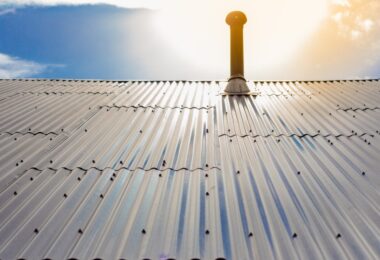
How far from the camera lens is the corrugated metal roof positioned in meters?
2.14

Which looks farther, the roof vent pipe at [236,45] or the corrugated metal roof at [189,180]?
the roof vent pipe at [236,45]

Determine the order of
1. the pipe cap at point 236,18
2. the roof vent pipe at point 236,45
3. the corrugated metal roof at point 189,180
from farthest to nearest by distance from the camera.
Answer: the pipe cap at point 236,18 < the roof vent pipe at point 236,45 < the corrugated metal roof at point 189,180

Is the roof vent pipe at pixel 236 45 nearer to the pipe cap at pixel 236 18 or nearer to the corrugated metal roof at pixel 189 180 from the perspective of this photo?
the pipe cap at pixel 236 18

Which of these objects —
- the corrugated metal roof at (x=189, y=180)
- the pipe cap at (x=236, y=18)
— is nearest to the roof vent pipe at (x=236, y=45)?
Result: the pipe cap at (x=236, y=18)

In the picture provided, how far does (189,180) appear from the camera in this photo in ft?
9.34

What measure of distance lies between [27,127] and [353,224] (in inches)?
146

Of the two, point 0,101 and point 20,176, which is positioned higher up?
point 0,101

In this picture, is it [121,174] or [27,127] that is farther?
[27,127]

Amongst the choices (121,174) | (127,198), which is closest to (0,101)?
(121,174)

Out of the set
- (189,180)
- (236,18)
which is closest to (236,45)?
(236,18)

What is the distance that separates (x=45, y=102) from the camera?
523 cm

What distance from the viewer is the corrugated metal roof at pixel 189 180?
2.14 metres

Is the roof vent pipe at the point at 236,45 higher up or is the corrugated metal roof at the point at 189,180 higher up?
the roof vent pipe at the point at 236,45

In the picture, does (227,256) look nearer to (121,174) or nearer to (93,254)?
(93,254)
